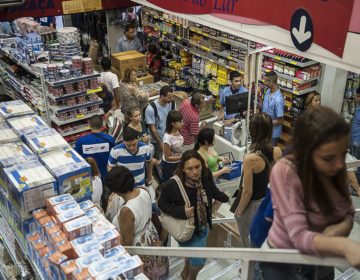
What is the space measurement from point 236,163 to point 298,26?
1906mm

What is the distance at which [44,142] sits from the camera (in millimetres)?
3658

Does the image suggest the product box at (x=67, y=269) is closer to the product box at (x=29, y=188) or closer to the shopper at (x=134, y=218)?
the product box at (x=29, y=188)

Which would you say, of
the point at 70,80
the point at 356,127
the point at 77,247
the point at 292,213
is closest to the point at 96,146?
the point at 70,80

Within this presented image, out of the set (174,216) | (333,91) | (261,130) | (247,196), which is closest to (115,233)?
(174,216)

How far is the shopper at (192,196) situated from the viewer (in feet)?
11.7

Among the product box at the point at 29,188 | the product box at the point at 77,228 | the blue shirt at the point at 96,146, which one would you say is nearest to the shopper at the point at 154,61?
the blue shirt at the point at 96,146

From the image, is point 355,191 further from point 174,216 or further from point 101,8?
point 101,8

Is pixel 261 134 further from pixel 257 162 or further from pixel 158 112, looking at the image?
pixel 158 112

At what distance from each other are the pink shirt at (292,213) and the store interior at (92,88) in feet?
1.76

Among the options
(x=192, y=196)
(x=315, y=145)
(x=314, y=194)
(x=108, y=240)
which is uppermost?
(x=315, y=145)

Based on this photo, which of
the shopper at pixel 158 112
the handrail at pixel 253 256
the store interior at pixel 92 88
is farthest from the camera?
the shopper at pixel 158 112

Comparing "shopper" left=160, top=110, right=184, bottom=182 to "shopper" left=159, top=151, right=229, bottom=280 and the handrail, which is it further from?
the handrail

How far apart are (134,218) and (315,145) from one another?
2176 millimetres

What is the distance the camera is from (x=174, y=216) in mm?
3607
